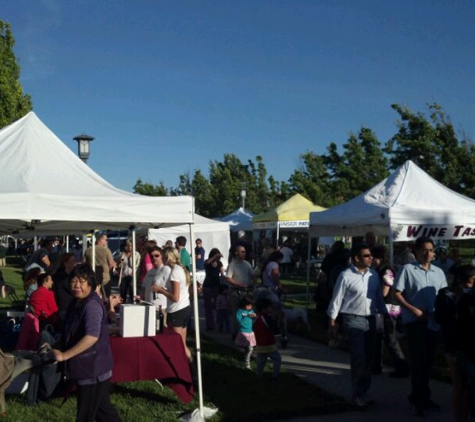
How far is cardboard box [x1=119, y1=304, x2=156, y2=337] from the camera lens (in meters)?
6.54

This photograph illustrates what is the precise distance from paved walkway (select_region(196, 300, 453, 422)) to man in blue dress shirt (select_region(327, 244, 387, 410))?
32 cm

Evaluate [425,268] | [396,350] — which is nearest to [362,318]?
[425,268]

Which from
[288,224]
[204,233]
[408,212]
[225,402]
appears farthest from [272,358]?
[204,233]

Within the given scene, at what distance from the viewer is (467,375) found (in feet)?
17.2

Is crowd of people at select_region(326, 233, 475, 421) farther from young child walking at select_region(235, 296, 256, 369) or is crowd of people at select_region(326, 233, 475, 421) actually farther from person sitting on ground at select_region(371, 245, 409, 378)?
young child walking at select_region(235, 296, 256, 369)

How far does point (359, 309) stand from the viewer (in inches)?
262

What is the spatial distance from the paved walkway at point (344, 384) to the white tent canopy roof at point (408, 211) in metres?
2.64

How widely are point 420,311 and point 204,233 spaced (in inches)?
720

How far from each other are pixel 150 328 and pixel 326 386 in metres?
2.51

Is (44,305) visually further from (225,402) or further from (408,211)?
(408,211)

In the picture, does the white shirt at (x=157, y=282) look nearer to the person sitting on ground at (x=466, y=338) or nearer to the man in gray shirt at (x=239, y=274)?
the man in gray shirt at (x=239, y=274)

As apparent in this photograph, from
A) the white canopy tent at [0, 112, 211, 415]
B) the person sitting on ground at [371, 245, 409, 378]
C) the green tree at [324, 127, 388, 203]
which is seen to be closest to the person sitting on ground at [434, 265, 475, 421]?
the white canopy tent at [0, 112, 211, 415]

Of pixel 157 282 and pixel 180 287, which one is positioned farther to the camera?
pixel 157 282

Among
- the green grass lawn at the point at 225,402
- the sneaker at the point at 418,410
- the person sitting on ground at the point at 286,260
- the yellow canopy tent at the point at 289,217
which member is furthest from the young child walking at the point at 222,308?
the person sitting on ground at the point at 286,260
